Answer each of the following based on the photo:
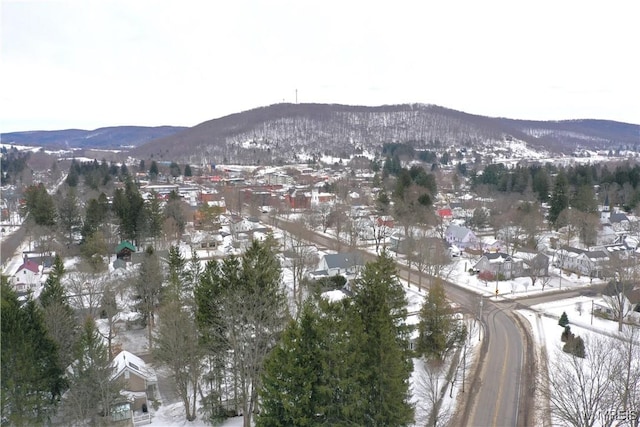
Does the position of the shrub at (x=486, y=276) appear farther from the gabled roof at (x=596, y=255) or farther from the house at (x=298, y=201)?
the house at (x=298, y=201)

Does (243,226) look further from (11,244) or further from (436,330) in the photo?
(436,330)

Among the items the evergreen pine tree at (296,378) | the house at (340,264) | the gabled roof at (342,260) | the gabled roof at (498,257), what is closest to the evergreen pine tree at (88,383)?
the evergreen pine tree at (296,378)

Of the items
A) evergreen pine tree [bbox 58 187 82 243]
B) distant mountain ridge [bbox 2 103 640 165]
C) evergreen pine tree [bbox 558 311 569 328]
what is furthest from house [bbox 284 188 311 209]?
distant mountain ridge [bbox 2 103 640 165]

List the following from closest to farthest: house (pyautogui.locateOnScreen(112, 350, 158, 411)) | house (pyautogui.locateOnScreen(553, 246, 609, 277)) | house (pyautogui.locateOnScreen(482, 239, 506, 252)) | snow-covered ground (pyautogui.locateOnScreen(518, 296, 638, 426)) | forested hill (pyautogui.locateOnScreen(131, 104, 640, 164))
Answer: house (pyautogui.locateOnScreen(112, 350, 158, 411))
snow-covered ground (pyautogui.locateOnScreen(518, 296, 638, 426))
house (pyautogui.locateOnScreen(553, 246, 609, 277))
house (pyautogui.locateOnScreen(482, 239, 506, 252))
forested hill (pyautogui.locateOnScreen(131, 104, 640, 164))

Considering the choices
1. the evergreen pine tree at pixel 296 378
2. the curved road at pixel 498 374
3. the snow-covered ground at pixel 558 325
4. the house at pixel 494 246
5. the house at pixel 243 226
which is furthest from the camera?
the house at pixel 243 226

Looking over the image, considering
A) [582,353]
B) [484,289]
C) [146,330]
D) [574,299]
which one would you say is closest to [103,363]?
[146,330]

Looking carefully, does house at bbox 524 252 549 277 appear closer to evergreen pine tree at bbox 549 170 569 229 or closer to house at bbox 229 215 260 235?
evergreen pine tree at bbox 549 170 569 229

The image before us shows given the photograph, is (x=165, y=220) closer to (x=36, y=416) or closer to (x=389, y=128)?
(x=36, y=416)
